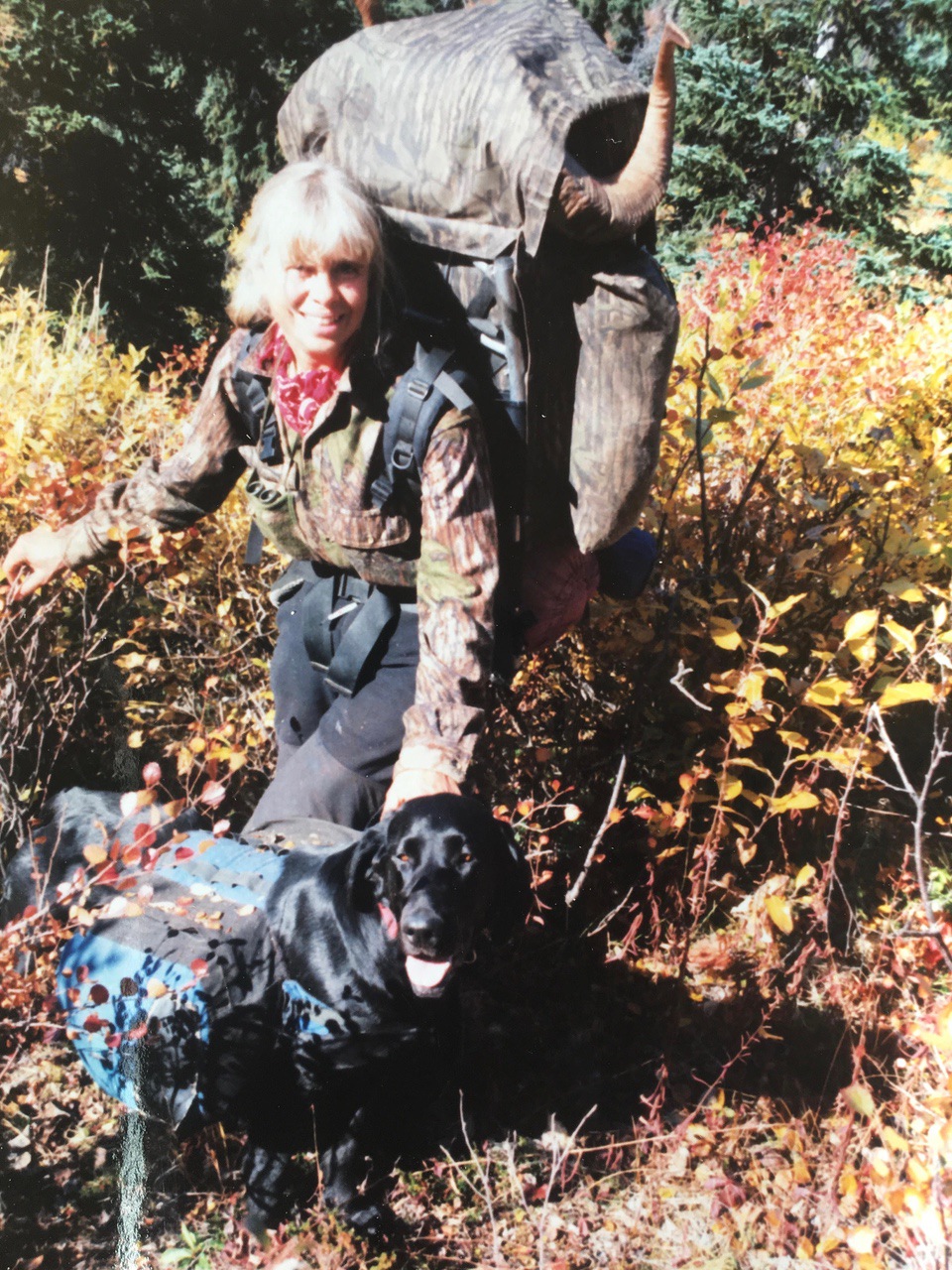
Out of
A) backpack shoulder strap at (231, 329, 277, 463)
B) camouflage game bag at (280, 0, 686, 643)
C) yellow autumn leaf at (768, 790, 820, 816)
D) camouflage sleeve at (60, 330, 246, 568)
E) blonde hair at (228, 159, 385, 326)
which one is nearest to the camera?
camouflage game bag at (280, 0, 686, 643)

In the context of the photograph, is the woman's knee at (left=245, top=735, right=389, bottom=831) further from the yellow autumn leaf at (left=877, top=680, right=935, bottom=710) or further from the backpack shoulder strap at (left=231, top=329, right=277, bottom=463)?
the yellow autumn leaf at (left=877, top=680, right=935, bottom=710)

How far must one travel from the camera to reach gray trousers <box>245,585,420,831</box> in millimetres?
2100

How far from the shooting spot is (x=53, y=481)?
2.66 meters

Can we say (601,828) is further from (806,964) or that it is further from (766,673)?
(806,964)

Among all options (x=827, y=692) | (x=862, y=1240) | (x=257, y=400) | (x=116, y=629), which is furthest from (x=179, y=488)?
(x=862, y=1240)

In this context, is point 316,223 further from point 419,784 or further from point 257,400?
point 419,784

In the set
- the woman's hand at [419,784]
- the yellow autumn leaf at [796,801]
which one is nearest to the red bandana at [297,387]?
the woman's hand at [419,784]

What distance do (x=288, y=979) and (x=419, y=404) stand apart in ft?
3.85

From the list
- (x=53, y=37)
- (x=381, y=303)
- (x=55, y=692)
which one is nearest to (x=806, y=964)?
(x=381, y=303)

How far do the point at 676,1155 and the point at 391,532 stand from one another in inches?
66.2

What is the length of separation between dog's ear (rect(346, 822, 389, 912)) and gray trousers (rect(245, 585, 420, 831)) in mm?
335

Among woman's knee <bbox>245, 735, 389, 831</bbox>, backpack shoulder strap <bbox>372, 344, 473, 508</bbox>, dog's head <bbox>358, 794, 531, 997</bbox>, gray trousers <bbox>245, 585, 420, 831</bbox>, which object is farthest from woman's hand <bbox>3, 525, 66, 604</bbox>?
dog's head <bbox>358, 794, 531, 997</bbox>

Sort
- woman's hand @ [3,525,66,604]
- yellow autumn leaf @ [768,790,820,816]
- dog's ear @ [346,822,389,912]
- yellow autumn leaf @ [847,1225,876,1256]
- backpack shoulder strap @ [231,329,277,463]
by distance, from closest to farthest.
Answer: yellow autumn leaf @ [847,1225,876,1256]
dog's ear @ [346,822,389,912]
backpack shoulder strap @ [231,329,277,463]
woman's hand @ [3,525,66,604]
yellow autumn leaf @ [768,790,820,816]

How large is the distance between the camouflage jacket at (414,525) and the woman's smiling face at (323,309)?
0.25 ft
